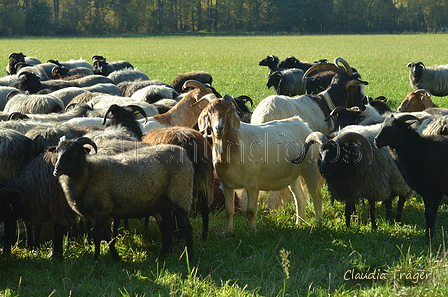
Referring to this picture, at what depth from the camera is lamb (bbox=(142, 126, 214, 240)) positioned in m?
5.52

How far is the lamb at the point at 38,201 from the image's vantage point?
4.96 meters

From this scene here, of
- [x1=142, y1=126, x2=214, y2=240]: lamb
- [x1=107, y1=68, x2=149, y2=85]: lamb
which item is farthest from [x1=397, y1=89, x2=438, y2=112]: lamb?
[x1=107, y1=68, x2=149, y2=85]: lamb

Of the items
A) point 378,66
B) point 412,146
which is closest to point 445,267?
point 412,146

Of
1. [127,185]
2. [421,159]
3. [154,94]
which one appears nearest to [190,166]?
[127,185]

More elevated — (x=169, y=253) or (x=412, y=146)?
(x=412, y=146)

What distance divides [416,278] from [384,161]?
197 centimetres

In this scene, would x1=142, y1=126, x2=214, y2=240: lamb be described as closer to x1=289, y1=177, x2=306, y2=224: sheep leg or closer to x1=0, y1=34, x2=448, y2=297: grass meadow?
x1=0, y1=34, x2=448, y2=297: grass meadow

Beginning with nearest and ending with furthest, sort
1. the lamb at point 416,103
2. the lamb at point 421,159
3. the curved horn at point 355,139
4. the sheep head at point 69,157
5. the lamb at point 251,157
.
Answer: the sheep head at point 69,157 → the lamb at point 421,159 → the lamb at point 251,157 → the curved horn at point 355,139 → the lamb at point 416,103

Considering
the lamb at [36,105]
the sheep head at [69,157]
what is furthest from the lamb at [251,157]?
the lamb at [36,105]

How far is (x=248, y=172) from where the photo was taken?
19.1 feet

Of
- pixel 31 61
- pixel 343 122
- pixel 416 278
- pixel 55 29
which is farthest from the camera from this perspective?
pixel 55 29

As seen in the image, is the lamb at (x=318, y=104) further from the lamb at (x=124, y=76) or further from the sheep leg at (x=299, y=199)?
the lamb at (x=124, y=76)

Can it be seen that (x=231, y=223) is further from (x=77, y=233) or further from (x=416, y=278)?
(x=416, y=278)

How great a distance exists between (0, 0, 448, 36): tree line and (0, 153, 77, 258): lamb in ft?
253
